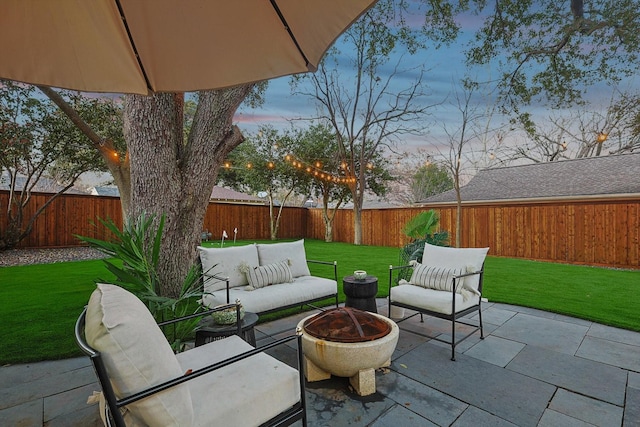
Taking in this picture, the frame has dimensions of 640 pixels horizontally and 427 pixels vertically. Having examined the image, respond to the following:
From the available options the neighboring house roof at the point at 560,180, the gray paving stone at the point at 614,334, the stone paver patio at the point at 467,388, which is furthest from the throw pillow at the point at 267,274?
the neighboring house roof at the point at 560,180

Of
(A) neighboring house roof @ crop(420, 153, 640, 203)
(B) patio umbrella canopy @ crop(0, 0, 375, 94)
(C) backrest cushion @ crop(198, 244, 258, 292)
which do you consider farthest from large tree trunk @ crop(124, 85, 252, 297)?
(A) neighboring house roof @ crop(420, 153, 640, 203)

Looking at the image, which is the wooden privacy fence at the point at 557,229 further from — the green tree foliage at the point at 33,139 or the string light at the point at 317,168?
the green tree foliage at the point at 33,139

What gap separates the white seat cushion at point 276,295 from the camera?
2865mm

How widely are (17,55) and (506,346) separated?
166 inches

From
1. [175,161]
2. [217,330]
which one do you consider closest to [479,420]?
[217,330]

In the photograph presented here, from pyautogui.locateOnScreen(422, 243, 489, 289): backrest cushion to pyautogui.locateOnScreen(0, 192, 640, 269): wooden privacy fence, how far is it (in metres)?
6.47


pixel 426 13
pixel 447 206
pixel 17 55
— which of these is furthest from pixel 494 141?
pixel 17 55

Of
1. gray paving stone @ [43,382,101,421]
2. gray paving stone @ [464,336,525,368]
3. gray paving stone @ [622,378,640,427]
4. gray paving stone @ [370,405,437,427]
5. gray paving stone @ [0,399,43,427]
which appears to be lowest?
gray paving stone @ [464,336,525,368]

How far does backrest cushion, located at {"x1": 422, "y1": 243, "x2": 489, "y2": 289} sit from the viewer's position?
3.01m

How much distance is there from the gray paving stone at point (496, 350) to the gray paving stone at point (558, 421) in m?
0.61

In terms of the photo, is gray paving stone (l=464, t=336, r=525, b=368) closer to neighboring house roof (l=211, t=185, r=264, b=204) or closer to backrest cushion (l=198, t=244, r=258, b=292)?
backrest cushion (l=198, t=244, r=258, b=292)

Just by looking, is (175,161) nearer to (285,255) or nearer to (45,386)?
(285,255)

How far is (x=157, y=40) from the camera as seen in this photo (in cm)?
166

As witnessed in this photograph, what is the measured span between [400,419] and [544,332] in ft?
7.70
